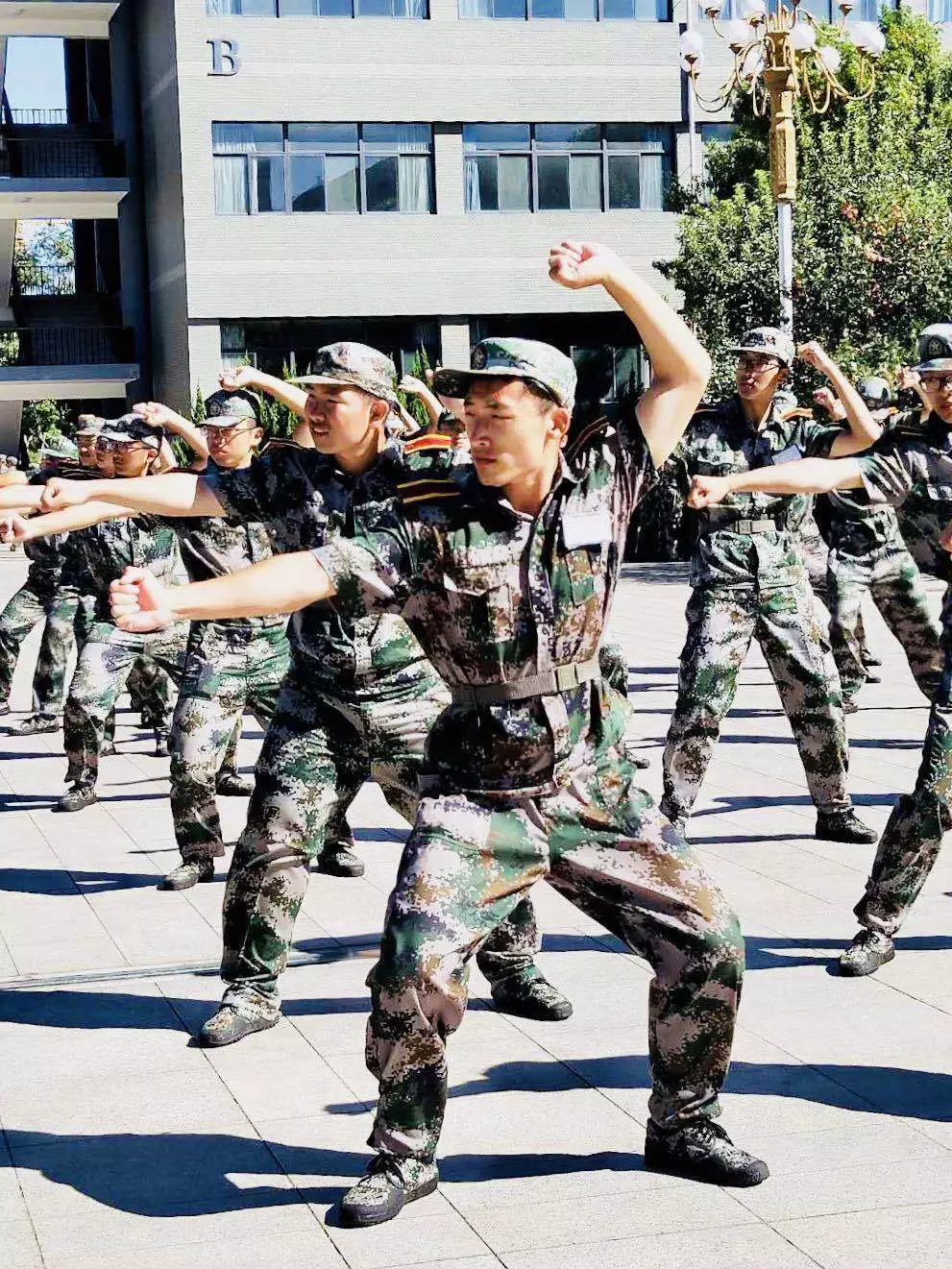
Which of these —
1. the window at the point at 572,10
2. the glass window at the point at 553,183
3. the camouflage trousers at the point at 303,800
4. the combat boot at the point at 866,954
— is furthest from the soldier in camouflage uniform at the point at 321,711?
the window at the point at 572,10

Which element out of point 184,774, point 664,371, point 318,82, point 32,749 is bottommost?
point 32,749

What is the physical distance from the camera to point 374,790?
10.9m

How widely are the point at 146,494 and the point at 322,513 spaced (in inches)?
26.8

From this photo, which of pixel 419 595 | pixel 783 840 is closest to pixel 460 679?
pixel 419 595

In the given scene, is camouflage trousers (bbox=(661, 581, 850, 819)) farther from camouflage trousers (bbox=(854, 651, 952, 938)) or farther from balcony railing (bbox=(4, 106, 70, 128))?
balcony railing (bbox=(4, 106, 70, 128))

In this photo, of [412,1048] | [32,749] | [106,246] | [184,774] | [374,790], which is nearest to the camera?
[412,1048]

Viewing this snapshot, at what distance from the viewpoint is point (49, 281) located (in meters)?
46.7

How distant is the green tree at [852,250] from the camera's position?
27125 mm

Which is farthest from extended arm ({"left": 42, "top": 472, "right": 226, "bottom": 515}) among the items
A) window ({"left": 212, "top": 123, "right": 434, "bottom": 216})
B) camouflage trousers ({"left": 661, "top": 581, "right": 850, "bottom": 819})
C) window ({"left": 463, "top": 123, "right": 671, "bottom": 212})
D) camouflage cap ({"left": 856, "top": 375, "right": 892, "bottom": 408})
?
window ({"left": 463, "top": 123, "right": 671, "bottom": 212})

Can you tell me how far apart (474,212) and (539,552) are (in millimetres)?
35893

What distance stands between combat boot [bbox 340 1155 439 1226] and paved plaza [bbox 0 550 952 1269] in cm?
4

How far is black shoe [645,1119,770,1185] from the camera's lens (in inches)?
188

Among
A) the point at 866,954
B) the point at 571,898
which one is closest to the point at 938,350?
the point at 866,954

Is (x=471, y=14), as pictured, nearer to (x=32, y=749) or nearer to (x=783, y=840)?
(x=32, y=749)
